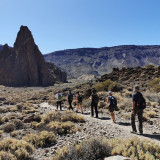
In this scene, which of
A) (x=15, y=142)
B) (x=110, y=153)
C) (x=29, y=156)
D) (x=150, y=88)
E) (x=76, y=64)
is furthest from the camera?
(x=76, y=64)

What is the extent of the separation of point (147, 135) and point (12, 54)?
72.5 m

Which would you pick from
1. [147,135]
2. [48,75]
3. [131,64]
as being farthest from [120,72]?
[131,64]

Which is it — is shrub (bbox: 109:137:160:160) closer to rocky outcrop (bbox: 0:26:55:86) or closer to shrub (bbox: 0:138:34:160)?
shrub (bbox: 0:138:34:160)

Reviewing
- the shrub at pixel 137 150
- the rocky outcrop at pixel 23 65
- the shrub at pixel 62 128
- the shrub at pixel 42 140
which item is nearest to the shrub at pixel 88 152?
the shrub at pixel 137 150

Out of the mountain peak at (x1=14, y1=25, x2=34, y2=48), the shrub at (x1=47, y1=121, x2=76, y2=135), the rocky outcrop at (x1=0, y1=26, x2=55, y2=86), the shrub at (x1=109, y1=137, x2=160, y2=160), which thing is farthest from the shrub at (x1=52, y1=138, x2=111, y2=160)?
the mountain peak at (x1=14, y1=25, x2=34, y2=48)

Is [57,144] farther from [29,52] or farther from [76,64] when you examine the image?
[76,64]

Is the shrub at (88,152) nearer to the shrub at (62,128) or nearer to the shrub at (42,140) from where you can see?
the shrub at (42,140)

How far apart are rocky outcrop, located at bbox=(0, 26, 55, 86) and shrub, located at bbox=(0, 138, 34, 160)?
63.3 metres

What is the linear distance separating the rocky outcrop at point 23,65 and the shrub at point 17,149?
208ft

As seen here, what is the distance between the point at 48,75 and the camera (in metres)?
72.6

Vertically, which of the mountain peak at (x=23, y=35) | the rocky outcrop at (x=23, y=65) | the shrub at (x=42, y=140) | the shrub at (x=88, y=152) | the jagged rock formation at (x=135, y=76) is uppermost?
the mountain peak at (x=23, y=35)

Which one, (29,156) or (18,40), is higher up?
(18,40)

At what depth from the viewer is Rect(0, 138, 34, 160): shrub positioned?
484cm

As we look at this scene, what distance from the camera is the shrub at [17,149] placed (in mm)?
4836
